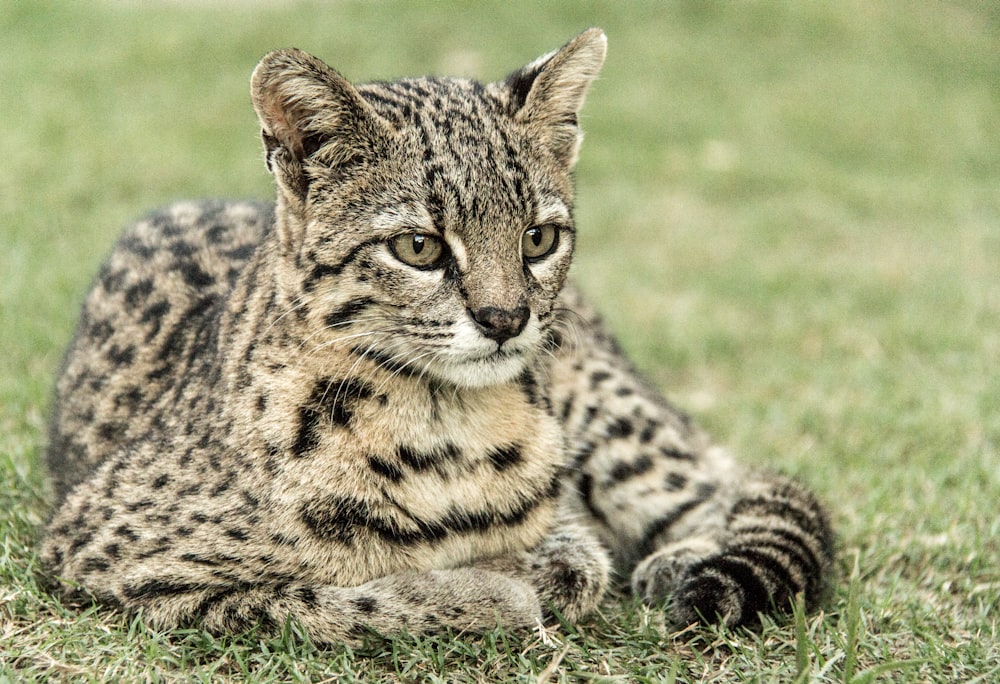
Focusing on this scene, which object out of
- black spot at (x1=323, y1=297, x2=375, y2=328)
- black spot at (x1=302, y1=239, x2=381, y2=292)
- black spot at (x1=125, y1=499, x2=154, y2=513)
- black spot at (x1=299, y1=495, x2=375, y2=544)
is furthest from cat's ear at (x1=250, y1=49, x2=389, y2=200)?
black spot at (x1=125, y1=499, x2=154, y2=513)

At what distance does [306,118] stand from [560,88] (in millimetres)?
959

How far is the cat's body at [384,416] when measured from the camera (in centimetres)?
335

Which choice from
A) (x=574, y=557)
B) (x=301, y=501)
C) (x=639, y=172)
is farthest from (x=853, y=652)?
(x=639, y=172)

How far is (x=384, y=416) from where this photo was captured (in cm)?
346

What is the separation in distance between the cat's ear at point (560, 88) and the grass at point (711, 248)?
1.75m

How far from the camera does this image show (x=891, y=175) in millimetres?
12078

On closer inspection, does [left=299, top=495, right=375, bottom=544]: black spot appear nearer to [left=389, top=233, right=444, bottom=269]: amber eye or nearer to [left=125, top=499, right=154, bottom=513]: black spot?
[left=125, top=499, right=154, bottom=513]: black spot

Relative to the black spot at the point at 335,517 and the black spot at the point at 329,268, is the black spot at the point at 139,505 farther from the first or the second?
the black spot at the point at 329,268

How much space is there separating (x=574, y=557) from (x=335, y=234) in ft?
4.78

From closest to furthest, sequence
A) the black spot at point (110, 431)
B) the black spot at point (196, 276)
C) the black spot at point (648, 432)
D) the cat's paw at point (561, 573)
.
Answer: the cat's paw at point (561, 573), the black spot at point (110, 431), the black spot at point (196, 276), the black spot at point (648, 432)

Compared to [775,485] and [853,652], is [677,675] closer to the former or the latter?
[853,652]

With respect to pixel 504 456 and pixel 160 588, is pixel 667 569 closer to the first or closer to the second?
pixel 504 456

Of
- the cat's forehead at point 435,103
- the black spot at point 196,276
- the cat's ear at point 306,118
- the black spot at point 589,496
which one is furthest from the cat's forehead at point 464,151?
the black spot at point 589,496

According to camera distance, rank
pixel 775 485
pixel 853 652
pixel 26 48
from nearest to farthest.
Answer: pixel 853 652
pixel 775 485
pixel 26 48
